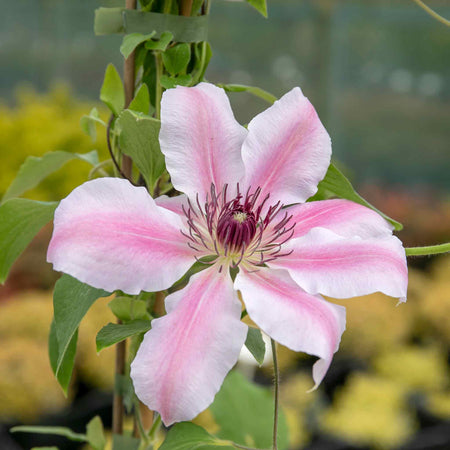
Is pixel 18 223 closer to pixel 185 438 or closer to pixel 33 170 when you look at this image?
pixel 33 170

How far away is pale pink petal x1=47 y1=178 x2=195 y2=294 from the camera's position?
0.33m

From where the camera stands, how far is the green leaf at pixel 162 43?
442 millimetres

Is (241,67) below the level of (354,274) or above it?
below

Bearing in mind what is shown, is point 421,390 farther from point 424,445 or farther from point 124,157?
point 124,157

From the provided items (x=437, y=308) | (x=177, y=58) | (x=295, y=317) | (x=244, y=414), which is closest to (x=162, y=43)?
(x=177, y=58)

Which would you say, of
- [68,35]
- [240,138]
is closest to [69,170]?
[68,35]

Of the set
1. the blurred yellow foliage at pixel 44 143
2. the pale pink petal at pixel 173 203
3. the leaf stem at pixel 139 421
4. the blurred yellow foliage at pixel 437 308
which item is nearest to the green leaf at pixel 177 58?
the pale pink petal at pixel 173 203

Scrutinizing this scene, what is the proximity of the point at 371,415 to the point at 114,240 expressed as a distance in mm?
1359

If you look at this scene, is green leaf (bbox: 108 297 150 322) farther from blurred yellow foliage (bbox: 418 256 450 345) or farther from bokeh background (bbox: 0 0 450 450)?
blurred yellow foliage (bbox: 418 256 450 345)

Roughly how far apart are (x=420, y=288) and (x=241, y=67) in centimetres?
220

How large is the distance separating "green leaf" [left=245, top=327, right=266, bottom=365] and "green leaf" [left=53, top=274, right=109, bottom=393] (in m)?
0.09

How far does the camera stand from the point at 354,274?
1.16 ft

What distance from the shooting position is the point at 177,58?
0.46m

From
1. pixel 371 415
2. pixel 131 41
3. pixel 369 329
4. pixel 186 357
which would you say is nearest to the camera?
pixel 186 357
